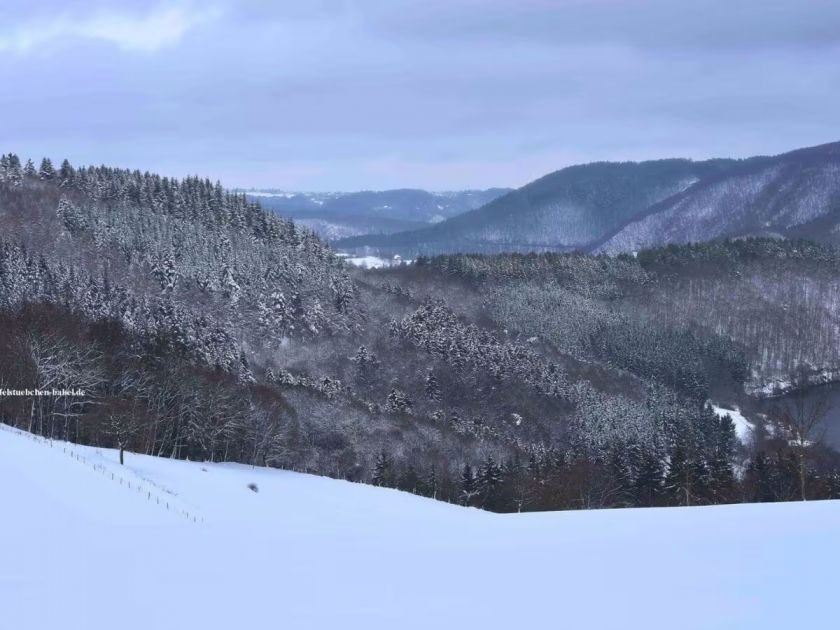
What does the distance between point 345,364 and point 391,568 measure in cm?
11571

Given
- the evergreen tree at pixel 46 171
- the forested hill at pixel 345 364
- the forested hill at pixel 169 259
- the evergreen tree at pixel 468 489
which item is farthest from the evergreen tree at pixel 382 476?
the evergreen tree at pixel 46 171

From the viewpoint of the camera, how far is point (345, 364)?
13300cm

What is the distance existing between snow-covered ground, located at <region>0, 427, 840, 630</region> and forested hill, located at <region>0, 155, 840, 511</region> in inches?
1034

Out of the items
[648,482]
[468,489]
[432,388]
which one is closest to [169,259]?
[432,388]

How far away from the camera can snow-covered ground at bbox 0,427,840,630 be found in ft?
41.8

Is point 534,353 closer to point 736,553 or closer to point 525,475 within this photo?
point 525,475

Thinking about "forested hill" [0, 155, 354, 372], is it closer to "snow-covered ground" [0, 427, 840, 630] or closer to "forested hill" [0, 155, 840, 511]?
"forested hill" [0, 155, 840, 511]

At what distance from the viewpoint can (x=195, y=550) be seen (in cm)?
1758

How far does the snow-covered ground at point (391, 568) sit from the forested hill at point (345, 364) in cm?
2626

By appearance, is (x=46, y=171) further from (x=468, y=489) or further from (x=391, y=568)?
(x=391, y=568)

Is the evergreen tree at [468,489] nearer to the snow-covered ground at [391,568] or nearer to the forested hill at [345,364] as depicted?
the forested hill at [345,364]

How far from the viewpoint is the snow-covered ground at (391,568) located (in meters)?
12.7

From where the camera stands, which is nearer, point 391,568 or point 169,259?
point 391,568

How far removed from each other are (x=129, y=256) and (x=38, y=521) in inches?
5057
